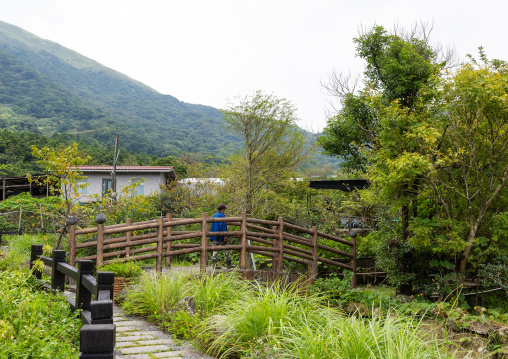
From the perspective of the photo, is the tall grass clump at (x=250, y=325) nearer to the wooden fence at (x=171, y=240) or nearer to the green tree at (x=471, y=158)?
the wooden fence at (x=171, y=240)

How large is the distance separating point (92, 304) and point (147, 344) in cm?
254

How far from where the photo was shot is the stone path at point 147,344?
5086mm

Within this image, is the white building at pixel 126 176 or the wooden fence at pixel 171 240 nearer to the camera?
the wooden fence at pixel 171 240

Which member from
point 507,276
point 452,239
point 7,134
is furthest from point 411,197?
point 7,134

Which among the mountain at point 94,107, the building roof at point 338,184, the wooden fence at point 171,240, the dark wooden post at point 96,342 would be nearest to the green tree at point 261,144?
the building roof at point 338,184

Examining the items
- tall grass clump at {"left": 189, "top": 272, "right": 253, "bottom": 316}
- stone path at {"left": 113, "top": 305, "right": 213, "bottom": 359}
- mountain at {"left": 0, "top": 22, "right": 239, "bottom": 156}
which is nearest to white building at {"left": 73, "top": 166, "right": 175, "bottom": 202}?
mountain at {"left": 0, "top": 22, "right": 239, "bottom": 156}

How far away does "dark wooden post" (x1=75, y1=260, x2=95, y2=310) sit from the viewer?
174 inches

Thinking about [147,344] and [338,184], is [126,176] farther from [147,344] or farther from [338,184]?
[147,344]

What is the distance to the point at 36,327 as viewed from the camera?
13.7 ft

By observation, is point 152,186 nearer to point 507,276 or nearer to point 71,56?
point 507,276

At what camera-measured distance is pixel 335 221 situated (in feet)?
55.2

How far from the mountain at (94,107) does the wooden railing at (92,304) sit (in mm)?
46869

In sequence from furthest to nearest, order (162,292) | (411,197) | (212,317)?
(411,197) < (162,292) < (212,317)

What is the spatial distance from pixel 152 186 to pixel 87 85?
4490 inches
